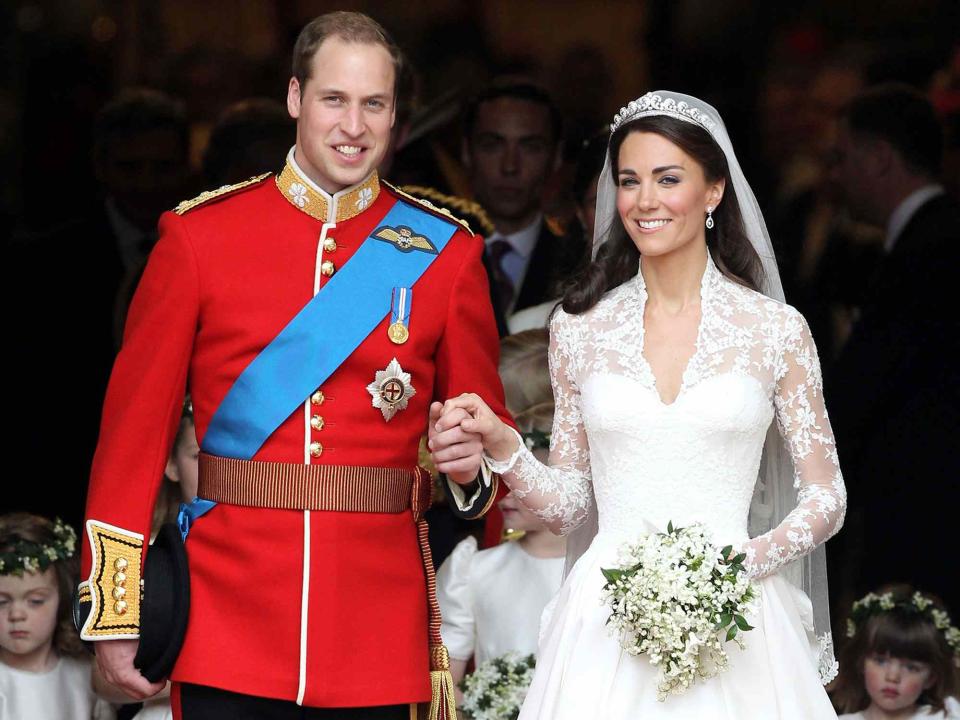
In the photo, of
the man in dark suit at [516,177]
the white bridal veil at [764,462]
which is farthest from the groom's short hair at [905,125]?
the white bridal veil at [764,462]

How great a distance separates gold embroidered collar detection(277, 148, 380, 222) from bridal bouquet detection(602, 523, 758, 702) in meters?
0.91

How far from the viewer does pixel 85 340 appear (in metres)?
7.05

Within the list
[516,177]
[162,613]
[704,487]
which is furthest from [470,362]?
[516,177]

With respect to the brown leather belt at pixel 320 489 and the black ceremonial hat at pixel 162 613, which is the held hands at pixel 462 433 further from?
the black ceremonial hat at pixel 162 613

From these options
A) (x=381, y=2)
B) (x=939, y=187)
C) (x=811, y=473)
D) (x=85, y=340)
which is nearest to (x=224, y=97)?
(x=381, y=2)

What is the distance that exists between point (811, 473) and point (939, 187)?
11.4 ft

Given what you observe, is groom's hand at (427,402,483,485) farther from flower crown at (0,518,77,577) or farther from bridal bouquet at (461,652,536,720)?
flower crown at (0,518,77,577)

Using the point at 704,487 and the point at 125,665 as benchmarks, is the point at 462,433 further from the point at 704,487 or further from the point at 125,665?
the point at 125,665

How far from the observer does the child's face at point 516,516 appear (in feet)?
17.0

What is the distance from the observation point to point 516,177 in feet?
21.7

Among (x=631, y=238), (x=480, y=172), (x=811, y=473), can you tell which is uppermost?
(x=480, y=172)

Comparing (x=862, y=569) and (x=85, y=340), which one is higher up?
→ (x=85, y=340)

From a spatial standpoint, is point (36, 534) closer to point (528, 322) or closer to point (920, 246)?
point (528, 322)

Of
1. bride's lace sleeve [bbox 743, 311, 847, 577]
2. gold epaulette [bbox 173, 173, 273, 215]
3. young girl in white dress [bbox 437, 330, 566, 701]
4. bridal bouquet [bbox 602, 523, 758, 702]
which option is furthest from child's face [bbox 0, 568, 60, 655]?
bride's lace sleeve [bbox 743, 311, 847, 577]
